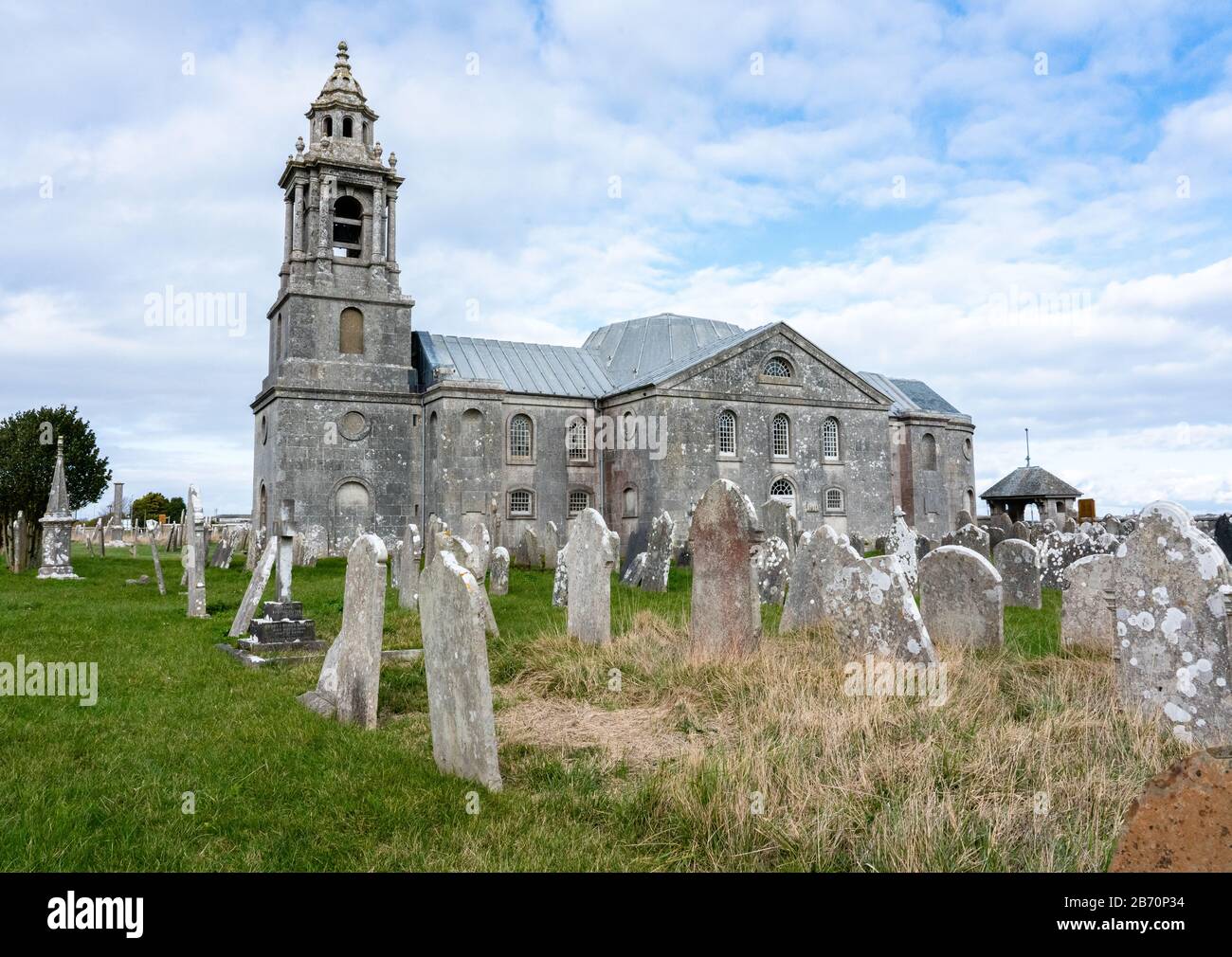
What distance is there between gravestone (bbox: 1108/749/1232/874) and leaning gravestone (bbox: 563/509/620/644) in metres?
7.05

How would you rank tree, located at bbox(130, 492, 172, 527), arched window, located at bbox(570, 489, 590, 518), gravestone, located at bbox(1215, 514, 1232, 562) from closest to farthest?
gravestone, located at bbox(1215, 514, 1232, 562) → arched window, located at bbox(570, 489, 590, 518) → tree, located at bbox(130, 492, 172, 527)

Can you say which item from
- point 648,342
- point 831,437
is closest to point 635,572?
point 831,437

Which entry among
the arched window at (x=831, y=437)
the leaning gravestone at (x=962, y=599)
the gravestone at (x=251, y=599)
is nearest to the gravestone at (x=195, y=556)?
the gravestone at (x=251, y=599)

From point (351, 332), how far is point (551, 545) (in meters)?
12.7

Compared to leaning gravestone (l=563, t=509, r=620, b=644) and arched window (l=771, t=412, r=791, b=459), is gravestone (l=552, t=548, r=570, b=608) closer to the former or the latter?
leaning gravestone (l=563, t=509, r=620, b=644)

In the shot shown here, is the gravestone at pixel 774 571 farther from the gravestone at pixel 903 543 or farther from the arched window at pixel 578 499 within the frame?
the arched window at pixel 578 499

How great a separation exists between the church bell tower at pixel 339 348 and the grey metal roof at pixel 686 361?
27.9 feet

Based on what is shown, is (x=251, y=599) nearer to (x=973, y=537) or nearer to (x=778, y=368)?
(x=973, y=537)

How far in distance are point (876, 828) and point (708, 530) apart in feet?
16.7

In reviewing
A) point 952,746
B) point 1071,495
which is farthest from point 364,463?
point 1071,495

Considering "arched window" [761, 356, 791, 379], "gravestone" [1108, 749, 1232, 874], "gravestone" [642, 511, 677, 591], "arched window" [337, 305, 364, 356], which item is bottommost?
"gravestone" [1108, 749, 1232, 874]

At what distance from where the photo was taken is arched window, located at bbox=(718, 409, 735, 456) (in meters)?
30.1

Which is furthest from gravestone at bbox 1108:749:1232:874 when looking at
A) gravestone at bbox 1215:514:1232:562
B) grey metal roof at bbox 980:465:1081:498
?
grey metal roof at bbox 980:465:1081:498
